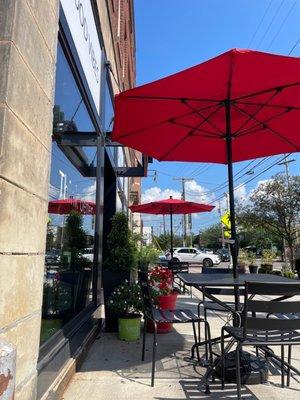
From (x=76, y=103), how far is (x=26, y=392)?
3.58m

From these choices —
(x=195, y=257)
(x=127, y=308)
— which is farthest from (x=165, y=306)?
(x=195, y=257)

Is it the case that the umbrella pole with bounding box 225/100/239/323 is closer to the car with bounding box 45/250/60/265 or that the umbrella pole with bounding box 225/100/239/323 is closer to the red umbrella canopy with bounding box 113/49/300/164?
the red umbrella canopy with bounding box 113/49/300/164

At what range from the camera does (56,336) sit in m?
3.68

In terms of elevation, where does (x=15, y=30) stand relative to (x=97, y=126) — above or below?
below

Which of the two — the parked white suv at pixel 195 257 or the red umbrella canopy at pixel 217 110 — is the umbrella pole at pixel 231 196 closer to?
the red umbrella canopy at pixel 217 110

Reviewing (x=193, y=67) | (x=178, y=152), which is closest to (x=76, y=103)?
(x=178, y=152)

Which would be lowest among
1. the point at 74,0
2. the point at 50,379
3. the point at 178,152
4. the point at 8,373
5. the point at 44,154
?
the point at 50,379

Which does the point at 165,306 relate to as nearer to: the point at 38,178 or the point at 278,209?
the point at 38,178

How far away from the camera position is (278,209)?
18250 millimetres

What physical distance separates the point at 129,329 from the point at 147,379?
4.93 feet

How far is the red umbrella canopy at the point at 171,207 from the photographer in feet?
39.3

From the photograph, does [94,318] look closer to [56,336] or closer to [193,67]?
[56,336]

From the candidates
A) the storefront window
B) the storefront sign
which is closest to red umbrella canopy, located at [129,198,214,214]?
the storefront sign

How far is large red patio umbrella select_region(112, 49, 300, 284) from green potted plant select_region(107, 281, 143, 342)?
1.84m
